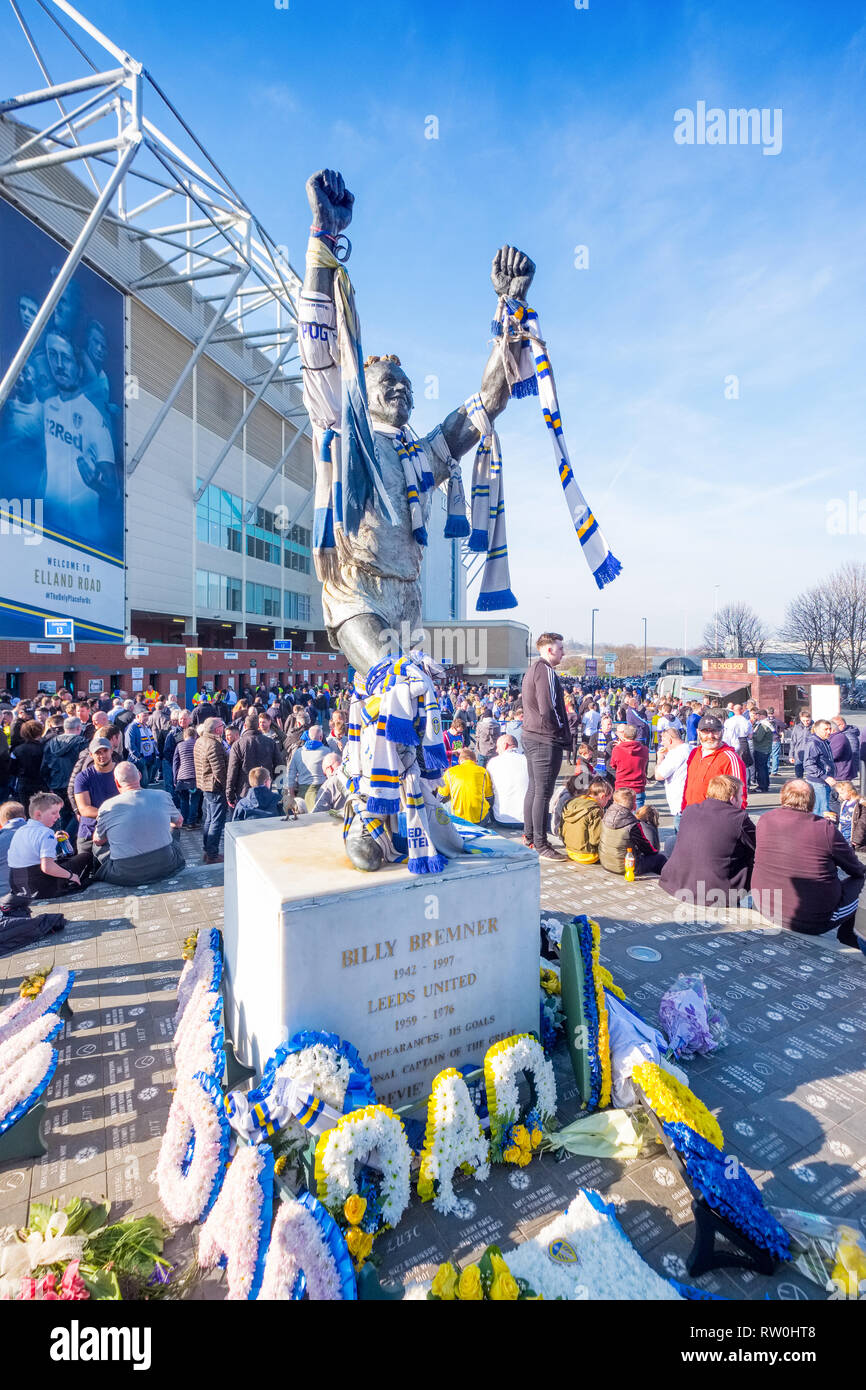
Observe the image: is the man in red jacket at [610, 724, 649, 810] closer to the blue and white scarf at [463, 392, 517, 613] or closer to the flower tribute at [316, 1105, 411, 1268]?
Result: the blue and white scarf at [463, 392, 517, 613]

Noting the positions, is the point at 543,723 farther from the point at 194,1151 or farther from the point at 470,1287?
the point at 470,1287

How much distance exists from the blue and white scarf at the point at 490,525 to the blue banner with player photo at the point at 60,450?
16.3 meters

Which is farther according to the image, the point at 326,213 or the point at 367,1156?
the point at 326,213

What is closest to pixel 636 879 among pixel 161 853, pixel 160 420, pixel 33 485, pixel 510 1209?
pixel 510 1209

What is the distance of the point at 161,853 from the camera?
591 cm

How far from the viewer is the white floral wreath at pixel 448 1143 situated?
2.41 meters

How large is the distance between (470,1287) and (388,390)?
425cm

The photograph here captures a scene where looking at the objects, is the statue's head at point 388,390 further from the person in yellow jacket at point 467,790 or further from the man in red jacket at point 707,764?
the man in red jacket at point 707,764

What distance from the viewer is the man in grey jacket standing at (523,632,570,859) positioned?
249 inches

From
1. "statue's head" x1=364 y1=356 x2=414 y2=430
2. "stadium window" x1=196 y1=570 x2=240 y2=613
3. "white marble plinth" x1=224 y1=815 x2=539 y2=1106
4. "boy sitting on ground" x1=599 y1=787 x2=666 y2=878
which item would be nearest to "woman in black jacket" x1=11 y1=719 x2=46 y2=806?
"white marble plinth" x1=224 y1=815 x2=539 y2=1106

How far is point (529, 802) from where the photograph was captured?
6785 mm

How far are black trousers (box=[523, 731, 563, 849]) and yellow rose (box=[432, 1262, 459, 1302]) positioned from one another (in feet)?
15.4
